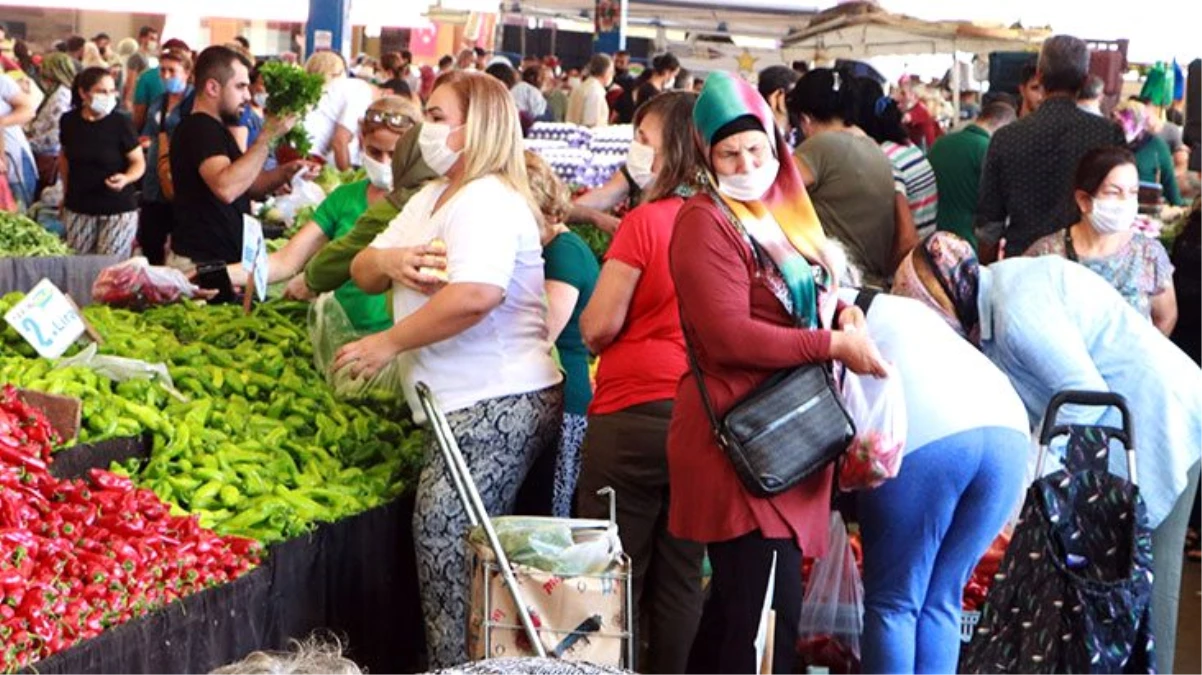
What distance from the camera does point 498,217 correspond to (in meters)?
5.03

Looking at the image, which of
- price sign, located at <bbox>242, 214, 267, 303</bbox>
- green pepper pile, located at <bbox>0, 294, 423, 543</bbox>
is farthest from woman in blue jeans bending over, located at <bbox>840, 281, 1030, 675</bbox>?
price sign, located at <bbox>242, 214, 267, 303</bbox>

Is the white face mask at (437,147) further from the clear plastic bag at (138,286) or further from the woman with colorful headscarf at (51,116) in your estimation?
the woman with colorful headscarf at (51,116)

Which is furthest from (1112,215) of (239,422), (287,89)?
(287,89)

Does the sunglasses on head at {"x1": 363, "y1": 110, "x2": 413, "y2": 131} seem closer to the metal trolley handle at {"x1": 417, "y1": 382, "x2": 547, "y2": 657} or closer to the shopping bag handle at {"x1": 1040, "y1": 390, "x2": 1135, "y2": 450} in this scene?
the metal trolley handle at {"x1": 417, "y1": 382, "x2": 547, "y2": 657}

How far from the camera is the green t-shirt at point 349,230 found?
627 cm

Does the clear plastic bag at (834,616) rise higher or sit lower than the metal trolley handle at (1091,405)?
lower

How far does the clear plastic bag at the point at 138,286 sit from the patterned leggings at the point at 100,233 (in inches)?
185

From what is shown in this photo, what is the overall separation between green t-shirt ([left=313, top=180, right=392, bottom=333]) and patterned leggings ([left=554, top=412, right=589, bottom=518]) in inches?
30.6

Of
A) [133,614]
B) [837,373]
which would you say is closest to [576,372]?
[837,373]

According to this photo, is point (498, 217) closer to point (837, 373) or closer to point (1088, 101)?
point (837, 373)

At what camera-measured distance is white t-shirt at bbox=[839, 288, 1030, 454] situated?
4.88 m

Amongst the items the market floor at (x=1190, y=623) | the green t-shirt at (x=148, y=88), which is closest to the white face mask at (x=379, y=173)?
the market floor at (x=1190, y=623)

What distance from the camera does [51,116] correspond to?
51.3ft

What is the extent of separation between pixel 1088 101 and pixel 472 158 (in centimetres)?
403
